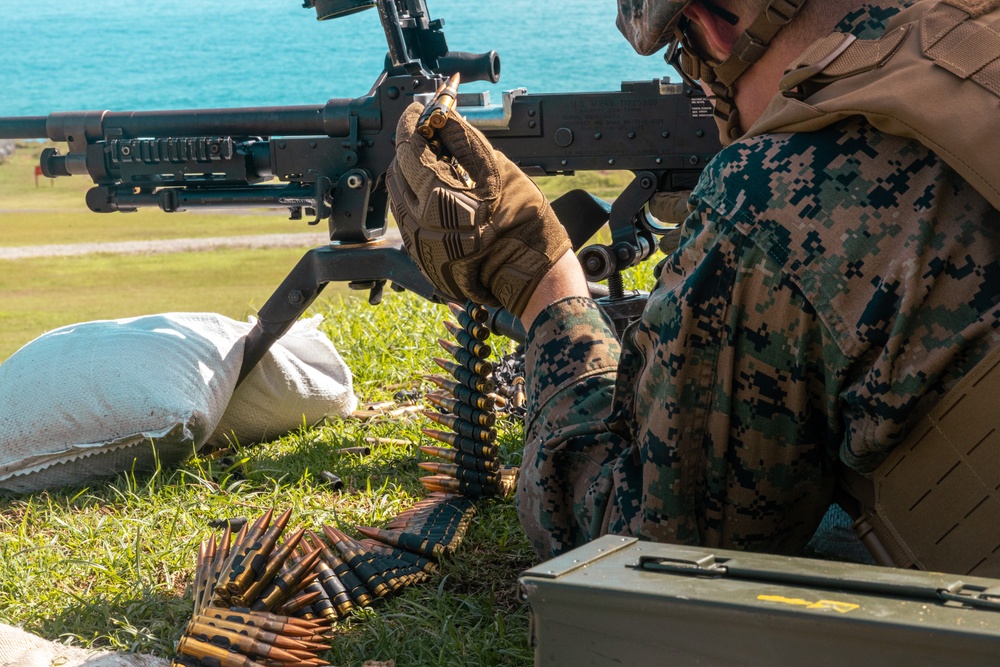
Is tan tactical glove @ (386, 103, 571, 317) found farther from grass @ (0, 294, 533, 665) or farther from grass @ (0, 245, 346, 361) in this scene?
grass @ (0, 245, 346, 361)

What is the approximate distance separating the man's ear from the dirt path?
5.37 meters

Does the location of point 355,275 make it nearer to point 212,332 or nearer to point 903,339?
point 212,332

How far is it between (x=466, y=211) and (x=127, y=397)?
6.22 ft

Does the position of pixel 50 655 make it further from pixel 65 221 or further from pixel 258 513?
pixel 65 221

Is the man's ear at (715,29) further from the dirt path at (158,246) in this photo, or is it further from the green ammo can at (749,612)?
the dirt path at (158,246)

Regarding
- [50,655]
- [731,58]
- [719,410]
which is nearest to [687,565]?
[719,410]

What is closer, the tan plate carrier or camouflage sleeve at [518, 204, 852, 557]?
the tan plate carrier

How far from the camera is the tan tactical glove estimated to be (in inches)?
91.4

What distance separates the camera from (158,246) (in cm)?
695

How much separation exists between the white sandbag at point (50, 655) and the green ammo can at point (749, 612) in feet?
4.77

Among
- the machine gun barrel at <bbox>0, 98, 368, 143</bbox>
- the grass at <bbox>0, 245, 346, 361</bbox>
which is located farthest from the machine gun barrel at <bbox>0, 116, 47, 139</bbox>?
the grass at <bbox>0, 245, 346, 361</bbox>

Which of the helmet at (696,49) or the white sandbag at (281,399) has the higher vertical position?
the helmet at (696,49)

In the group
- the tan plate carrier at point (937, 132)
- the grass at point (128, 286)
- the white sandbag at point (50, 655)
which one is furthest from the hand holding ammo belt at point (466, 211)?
the grass at point (128, 286)

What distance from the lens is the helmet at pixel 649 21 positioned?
175 cm
